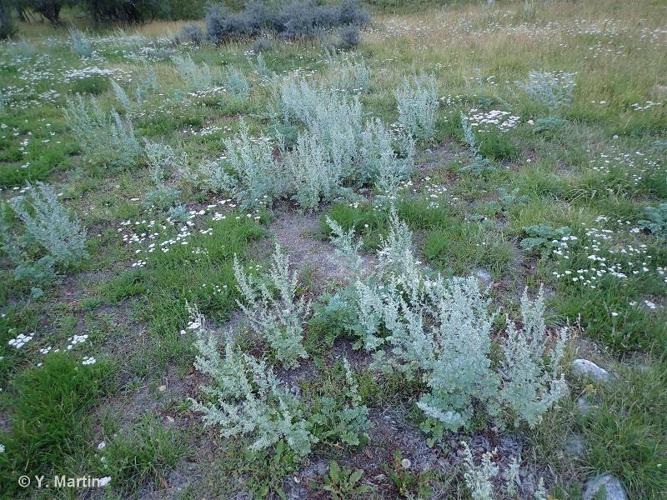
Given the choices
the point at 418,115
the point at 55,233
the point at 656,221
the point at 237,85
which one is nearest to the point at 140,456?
the point at 55,233

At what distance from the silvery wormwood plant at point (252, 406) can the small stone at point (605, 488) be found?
67.2 inches

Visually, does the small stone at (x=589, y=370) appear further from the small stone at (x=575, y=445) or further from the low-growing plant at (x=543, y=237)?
the low-growing plant at (x=543, y=237)

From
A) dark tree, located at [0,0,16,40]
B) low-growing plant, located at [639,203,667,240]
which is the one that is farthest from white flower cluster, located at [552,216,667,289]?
dark tree, located at [0,0,16,40]

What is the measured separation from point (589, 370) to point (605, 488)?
887 mm

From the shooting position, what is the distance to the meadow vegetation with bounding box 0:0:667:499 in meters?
2.91

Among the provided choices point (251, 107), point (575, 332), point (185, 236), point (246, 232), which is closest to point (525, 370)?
point (575, 332)

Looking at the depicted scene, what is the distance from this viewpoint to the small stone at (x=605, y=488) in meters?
2.58

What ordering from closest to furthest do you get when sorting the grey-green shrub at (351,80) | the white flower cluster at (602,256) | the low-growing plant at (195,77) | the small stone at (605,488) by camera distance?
the small stone at (605,488)
the white flower cluster at (602,256)
the grey-green shrub at (351,80)
the low-growing plant at (195,77)

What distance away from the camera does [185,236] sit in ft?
17.1

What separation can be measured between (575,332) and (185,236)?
4192 millimetres

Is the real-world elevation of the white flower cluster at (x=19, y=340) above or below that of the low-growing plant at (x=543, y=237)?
above

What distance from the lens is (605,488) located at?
259 centimetres

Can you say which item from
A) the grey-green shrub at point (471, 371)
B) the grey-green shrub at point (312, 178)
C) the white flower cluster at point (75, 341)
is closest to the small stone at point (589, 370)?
the grey-green shrub at point (471, 371)

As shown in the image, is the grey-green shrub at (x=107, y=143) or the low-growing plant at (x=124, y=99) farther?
the low-growing plant at (x=124, y=99)
